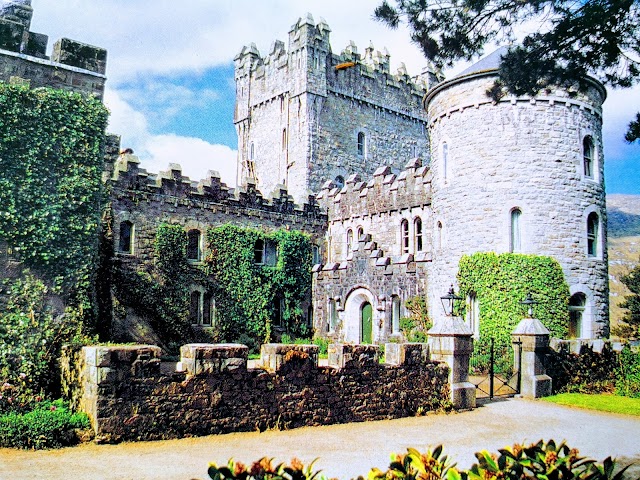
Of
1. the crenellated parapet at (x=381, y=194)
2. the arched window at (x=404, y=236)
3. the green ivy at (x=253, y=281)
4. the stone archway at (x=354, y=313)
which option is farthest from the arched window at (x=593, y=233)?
the green ivy at (x=253, y=281)

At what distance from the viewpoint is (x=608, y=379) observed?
1695 cm

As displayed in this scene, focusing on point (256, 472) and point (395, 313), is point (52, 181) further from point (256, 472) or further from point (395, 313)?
point (395, 313)

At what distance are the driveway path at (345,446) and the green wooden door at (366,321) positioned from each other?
491 inches

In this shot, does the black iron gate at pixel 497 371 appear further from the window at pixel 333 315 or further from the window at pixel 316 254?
the window at pixel 316 254

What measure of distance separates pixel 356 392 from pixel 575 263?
11459mm

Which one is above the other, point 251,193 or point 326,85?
point 326,85

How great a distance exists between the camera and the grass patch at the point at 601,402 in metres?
14.0

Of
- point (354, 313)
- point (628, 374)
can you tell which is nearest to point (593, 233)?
point (628, 374)

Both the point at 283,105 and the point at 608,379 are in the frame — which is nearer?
the point at 608,379

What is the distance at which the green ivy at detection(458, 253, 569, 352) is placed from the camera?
65.4 feet

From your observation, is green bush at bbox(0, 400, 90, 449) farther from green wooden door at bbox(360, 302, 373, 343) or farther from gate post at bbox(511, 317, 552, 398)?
green wooden door at bbox(360, 302, 373, 343)

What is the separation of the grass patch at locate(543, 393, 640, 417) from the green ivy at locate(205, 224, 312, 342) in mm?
13112

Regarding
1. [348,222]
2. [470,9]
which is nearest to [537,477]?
[470,9]

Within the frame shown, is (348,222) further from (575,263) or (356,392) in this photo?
(356,392)
